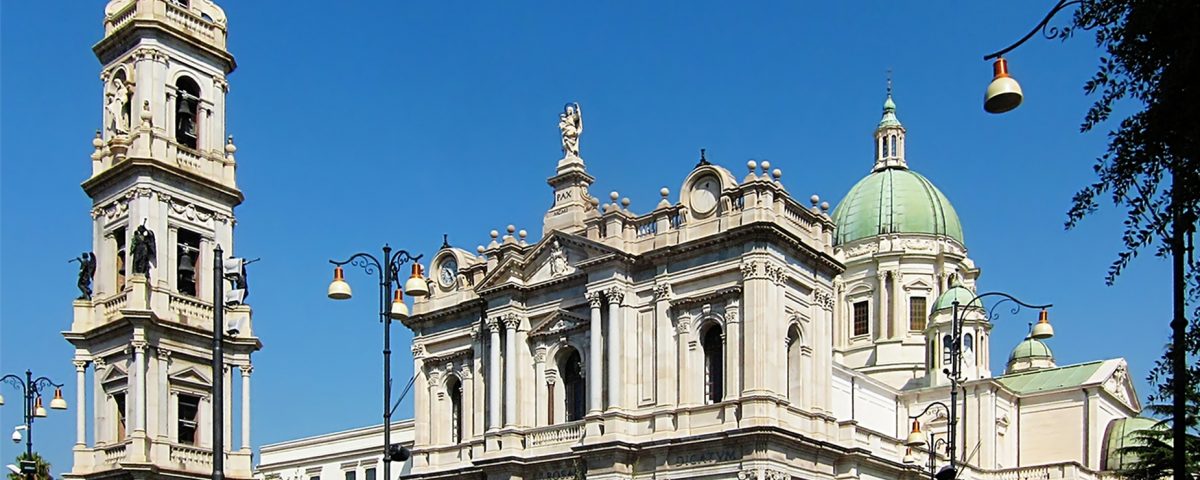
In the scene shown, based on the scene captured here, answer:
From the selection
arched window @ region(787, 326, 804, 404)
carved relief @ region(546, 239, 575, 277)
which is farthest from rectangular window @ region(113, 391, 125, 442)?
arched window @ region(787, 326, 804, 404)

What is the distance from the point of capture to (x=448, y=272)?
176ft

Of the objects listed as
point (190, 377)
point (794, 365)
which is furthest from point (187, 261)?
point (794, 365)

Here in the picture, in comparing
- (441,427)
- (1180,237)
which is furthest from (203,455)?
(1180,237)

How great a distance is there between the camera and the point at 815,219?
46500mm

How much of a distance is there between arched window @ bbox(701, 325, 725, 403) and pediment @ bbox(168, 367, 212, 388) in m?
17.7

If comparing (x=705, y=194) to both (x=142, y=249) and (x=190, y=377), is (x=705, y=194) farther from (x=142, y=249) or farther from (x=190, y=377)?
(x=142, y=249)

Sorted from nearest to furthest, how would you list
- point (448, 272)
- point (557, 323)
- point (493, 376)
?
1. point (557, 323)
2. point (493, 376)
3. point (448, 272)

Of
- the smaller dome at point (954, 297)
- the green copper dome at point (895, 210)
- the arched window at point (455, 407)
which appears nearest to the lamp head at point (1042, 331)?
the arched window at point (455, 407)

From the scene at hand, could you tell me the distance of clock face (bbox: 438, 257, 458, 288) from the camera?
175 feet

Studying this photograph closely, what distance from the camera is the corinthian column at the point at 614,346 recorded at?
1768 inches

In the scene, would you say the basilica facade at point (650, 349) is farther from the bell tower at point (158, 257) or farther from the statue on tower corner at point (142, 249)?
the statue on tower corner at point (142, 249)

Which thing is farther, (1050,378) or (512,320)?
(1050,378)

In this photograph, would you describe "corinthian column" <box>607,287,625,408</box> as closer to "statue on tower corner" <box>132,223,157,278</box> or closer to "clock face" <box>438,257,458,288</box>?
"clock face" <box>438,257,458,288</box>

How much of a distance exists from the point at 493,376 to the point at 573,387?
10.2ft
